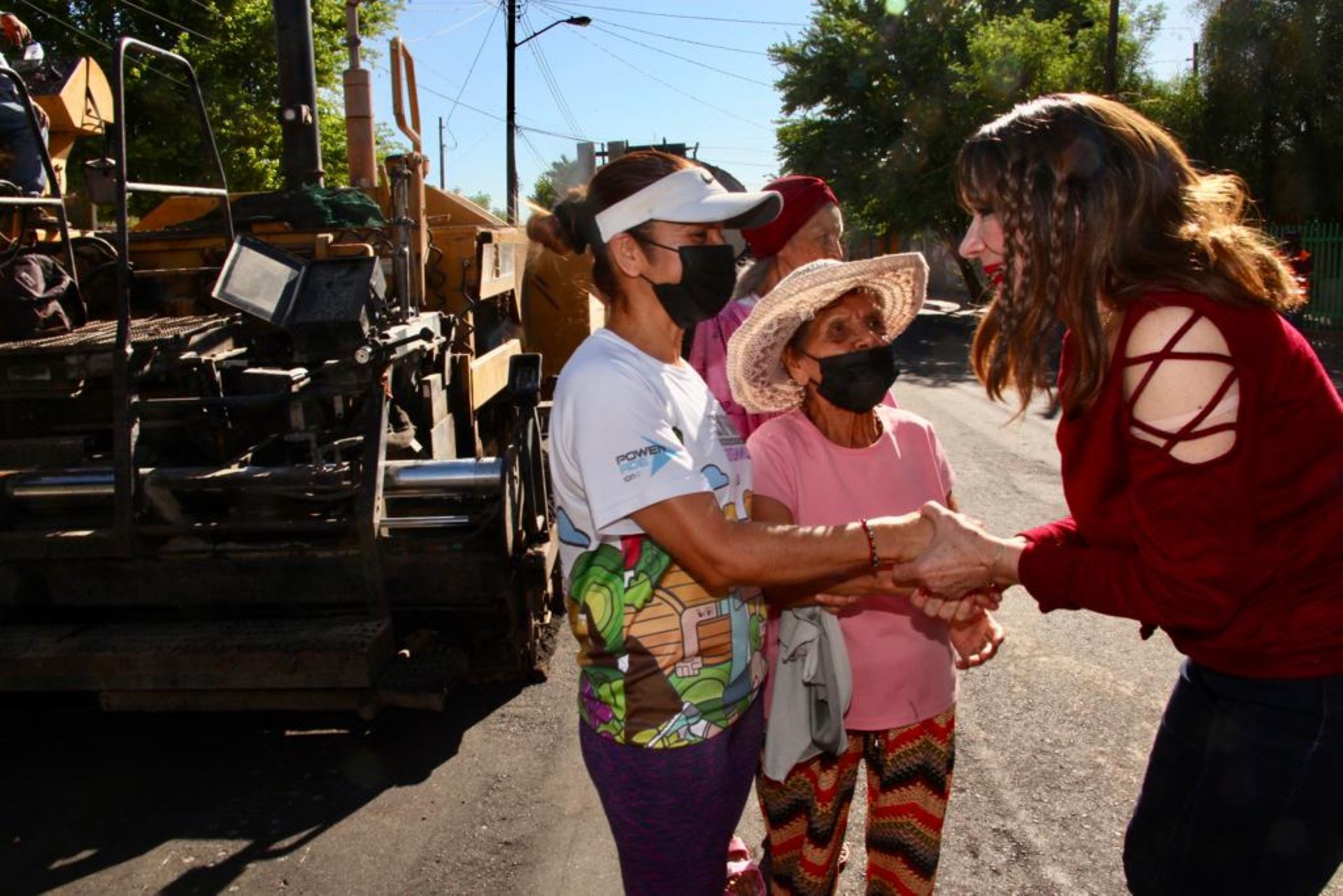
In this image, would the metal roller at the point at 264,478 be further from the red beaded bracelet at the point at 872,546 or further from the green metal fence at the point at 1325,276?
the green metal fence at the point at 1325,276

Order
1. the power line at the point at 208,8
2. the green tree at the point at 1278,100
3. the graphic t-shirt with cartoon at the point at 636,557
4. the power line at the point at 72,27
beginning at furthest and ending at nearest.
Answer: the green tree at the point at 1278,100
the power line at the point at 208,8
the power line at the point at 72,27
the graphic t-shirt with cartoon at the point at 636,557

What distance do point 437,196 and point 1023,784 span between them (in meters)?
6.03

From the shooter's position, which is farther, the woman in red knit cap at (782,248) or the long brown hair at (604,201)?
the woman in red knit cap at (782,248)

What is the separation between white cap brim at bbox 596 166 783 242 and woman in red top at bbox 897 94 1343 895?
20.7 inches

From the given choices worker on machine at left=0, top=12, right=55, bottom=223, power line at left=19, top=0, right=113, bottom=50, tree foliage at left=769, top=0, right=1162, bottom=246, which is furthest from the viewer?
tree foliage at left=769, top=0, right=1162, bottom=246

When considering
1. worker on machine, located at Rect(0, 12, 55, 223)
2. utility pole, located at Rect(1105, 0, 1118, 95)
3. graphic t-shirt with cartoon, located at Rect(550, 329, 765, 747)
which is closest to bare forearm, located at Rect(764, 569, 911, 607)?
graphic t-shirt with cartoon, located at Rect(550, 329, 765, 747)

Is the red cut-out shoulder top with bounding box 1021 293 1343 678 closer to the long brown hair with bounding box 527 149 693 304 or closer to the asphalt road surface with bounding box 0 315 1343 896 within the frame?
the long brown hair with bounding box 527 149 693 304

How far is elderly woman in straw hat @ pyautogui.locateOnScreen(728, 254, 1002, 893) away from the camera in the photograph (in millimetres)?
2553

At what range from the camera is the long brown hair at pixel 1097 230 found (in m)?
1.78

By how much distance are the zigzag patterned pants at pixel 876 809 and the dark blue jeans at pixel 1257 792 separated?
26.1 inches

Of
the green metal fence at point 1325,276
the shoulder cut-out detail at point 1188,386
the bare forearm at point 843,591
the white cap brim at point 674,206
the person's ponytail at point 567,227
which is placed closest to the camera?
the shoulder cut-out detail at point 1188,386

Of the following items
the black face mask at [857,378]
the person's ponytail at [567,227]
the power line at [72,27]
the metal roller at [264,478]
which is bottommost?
the metal roller at [264,478]

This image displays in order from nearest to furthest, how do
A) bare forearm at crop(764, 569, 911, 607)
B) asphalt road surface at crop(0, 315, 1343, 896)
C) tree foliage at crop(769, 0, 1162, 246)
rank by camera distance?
bare forearm at crop(764, 569, 911, 607), asphalt road surface at crop(0, 315, 1343, 896), tree foliage at crop(769, 0, 1162, 246)

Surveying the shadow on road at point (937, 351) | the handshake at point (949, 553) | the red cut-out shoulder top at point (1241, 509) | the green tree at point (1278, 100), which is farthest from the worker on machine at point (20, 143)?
the green tree at point (1278, 100)
